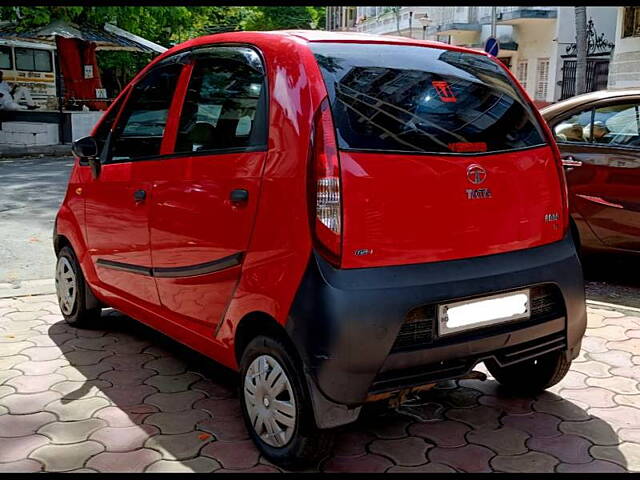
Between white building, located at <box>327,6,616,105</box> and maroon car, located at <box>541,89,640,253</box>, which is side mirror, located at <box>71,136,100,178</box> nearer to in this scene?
maroon car, located at <box>541,89,640,253</box>

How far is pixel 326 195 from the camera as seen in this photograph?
2.70 metres

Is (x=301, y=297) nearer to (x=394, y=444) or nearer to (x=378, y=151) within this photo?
(x=378, y=151)

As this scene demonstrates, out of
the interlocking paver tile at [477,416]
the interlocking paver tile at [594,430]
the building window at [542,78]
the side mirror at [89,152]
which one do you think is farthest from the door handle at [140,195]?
the building window at [542,78]

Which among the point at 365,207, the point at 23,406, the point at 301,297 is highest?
the point at 365,207

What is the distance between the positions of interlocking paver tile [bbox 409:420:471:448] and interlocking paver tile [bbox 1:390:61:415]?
184cm

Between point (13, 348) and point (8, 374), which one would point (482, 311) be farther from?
point (13, 348)

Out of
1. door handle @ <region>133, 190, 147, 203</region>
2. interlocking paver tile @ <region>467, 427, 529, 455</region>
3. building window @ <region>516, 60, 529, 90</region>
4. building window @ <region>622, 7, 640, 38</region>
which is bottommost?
interlocking paver tile @ <region>467, 427, 529, 455</region>

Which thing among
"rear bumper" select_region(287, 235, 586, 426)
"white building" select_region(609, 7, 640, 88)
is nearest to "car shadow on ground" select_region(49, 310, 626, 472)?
"rear bumper" select_region(287, 235, 586, 426)

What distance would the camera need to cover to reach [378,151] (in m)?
2.76

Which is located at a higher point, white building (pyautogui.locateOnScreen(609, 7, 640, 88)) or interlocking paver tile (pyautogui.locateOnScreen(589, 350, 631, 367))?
white building (pyautogui.locateOnScreen(609, 7, 640, 88))

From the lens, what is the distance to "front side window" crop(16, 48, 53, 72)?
70.5 feet

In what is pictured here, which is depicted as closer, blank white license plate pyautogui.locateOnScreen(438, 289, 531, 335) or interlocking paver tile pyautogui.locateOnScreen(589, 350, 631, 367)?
blank white license plate pyautogui.locateOnScreen(438, 289, 531, 335)

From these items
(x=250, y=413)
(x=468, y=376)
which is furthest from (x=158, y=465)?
(x=468, y=376)

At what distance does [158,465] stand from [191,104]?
1.71 m
